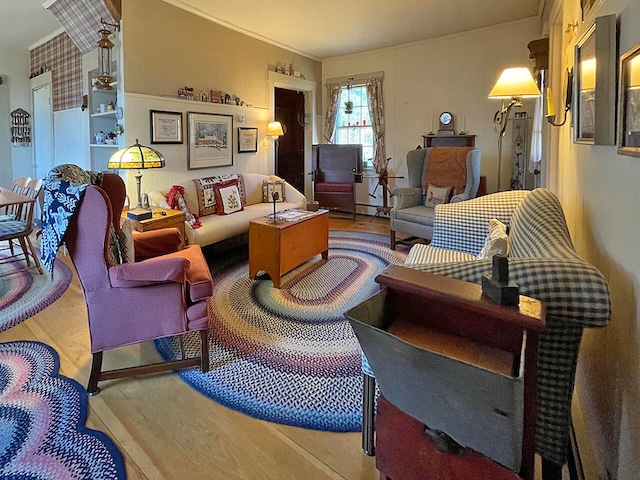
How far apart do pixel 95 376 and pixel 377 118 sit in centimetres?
572

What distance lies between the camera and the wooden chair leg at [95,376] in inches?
79.6

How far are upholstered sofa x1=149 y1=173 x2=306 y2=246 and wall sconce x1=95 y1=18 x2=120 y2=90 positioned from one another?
126cm

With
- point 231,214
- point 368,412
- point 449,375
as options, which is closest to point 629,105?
point 449,375

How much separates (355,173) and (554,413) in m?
5.38

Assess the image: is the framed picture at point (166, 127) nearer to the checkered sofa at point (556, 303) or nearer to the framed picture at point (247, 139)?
the framed picture at point (247, 139)

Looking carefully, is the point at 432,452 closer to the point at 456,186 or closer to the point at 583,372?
the point at 583,372

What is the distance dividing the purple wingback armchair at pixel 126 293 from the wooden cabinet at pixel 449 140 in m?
4.73

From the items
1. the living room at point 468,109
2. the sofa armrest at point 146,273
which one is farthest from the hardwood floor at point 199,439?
the sofa armrest at point 146,273

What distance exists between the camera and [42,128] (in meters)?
6.50

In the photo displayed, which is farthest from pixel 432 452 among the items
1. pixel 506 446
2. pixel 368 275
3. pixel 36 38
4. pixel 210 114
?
pixel 36 38

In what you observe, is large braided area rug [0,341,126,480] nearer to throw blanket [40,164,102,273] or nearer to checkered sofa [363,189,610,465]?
throw blanket [40,164,102,273]

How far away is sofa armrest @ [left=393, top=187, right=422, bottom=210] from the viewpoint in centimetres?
467

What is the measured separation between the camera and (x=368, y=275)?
12.6ft

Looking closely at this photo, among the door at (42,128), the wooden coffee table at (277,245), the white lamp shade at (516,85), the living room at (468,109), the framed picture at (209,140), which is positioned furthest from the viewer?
the door at (42,128)
